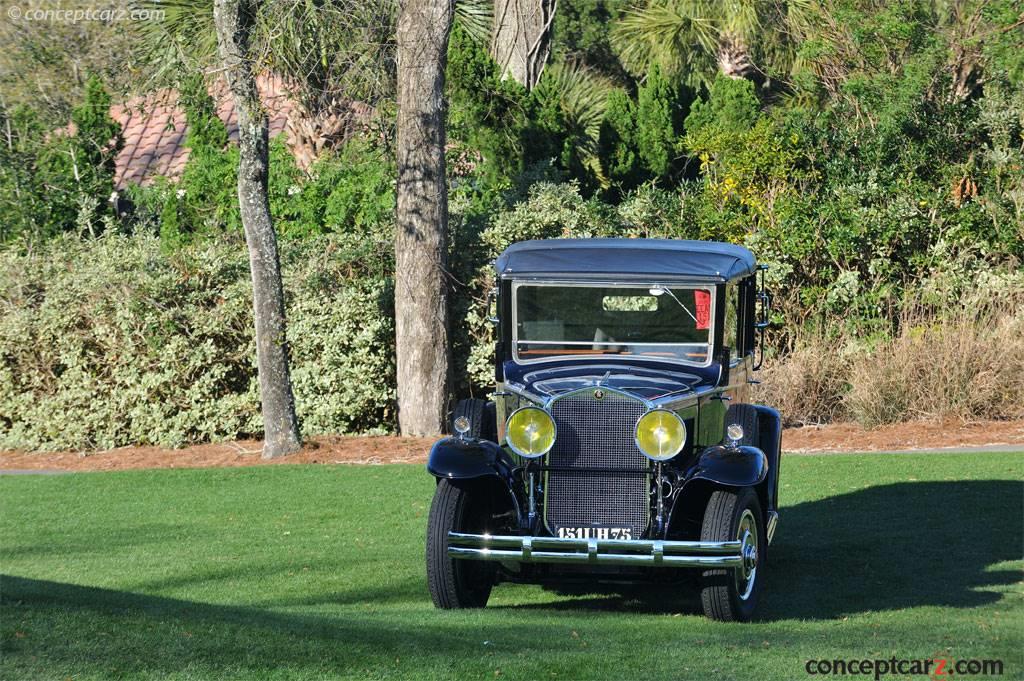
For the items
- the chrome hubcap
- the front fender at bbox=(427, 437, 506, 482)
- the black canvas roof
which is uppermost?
the black canvas roof

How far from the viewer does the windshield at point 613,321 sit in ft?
26.7

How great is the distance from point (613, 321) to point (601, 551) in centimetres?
190

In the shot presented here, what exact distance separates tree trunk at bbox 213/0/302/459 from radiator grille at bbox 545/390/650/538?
8.32m

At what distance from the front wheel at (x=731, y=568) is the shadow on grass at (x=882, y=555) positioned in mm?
328

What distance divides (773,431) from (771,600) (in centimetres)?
144

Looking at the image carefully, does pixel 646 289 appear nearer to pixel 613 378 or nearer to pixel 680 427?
pixel 613 378

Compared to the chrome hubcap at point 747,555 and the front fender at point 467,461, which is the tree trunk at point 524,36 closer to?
the front fender at point 467,461

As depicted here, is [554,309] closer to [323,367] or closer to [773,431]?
[773,431]

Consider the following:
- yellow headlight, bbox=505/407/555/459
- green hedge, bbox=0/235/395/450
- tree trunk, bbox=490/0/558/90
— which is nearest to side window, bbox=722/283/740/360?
yellow headlight, bbox=505/407/555/459

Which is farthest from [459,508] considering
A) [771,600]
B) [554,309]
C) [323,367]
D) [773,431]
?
[323,367]

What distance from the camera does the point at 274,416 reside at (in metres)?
15.1

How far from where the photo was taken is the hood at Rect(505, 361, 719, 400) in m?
7.44

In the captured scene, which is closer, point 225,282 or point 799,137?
point 225,282

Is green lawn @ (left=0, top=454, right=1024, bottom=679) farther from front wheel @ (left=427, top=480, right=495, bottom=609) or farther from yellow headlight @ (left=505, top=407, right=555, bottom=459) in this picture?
yellow headlight @ (left=505, top=407, right=555, bottom=459)
